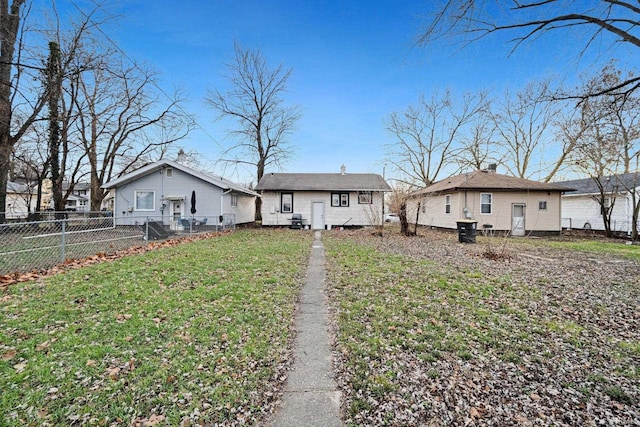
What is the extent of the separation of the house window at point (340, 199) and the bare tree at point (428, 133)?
9.62 meters

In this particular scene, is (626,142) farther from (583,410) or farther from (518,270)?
(583,410)

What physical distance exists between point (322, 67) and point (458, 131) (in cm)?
1762

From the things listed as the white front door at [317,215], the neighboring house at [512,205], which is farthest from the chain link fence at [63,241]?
the neighboring house at [512,205]

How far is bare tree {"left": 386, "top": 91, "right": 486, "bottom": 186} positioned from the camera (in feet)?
86.2

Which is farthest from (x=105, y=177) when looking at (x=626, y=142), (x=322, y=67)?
(x=626, y=142)

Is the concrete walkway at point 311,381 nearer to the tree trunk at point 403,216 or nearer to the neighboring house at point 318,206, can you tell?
the tree trunk at point 403,216

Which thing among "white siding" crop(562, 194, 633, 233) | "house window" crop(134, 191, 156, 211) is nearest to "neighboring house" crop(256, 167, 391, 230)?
"house window" crop(134, 191, 156, 211)

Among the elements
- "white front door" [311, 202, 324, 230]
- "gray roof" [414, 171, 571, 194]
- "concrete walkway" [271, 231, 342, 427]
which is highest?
"gray roof" [414, 171, 571, 194]

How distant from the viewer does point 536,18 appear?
3.89 meters

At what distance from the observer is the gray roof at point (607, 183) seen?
1688 centimetres

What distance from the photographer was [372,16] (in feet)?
24.8

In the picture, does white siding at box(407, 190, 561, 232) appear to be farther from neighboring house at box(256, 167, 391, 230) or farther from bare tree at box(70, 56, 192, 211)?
Answer: bare tree at box(70, 56, 192, 211)

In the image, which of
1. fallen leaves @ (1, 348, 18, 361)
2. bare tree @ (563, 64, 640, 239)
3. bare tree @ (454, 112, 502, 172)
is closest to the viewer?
fallen leaves @ (1, 348, 18, 361)

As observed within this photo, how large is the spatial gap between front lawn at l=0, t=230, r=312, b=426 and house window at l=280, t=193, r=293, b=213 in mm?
13600
